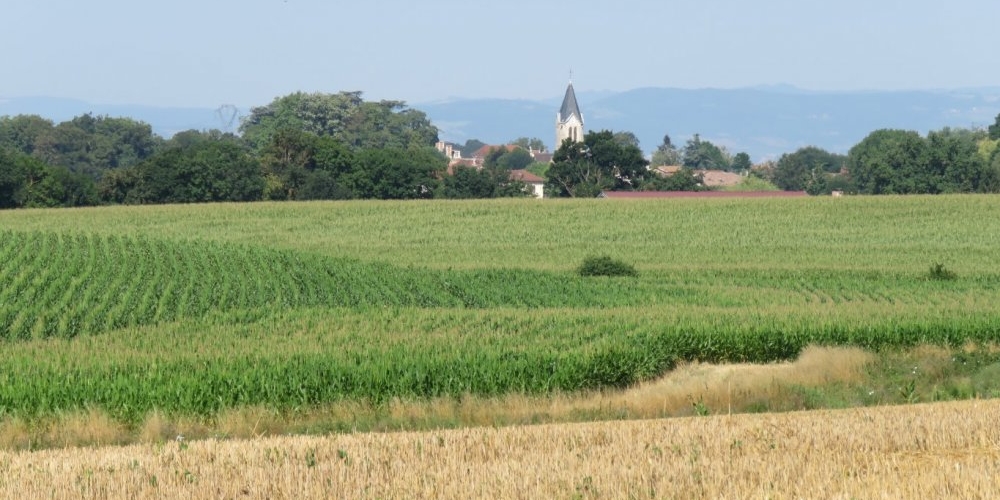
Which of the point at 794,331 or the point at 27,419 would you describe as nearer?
the point at 27,419

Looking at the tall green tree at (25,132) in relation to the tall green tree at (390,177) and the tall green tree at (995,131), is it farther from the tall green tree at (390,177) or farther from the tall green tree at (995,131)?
the tall green tree at (995,131)

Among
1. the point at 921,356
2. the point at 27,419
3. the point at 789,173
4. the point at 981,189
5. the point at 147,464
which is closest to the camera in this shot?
the point at 147,464

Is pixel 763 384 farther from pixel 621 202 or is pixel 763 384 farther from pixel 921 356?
pixel 621 202

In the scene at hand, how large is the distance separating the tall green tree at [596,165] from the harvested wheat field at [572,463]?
111 m

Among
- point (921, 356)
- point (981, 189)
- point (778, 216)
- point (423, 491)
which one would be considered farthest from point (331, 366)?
point (981, 189)

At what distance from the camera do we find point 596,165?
126 metres

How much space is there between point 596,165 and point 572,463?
11568cm

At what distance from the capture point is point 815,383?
22.3m

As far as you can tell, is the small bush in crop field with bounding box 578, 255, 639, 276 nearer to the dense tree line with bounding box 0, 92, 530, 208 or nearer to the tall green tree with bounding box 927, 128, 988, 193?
the dense tree line with bounding box 0, 92, 530, 208

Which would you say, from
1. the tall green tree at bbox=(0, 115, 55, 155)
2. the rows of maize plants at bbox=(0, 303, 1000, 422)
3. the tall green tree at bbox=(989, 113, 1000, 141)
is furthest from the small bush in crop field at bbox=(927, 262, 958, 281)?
the tall green tree at bbox=(0, 115, 55, 155)

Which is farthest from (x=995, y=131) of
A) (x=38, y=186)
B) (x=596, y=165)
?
(x=38, y=186)

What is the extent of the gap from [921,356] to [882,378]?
378 centimetres

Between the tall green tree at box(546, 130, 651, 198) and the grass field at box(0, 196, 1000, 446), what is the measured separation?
50.5 m

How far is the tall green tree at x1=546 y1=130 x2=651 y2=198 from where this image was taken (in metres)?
125
